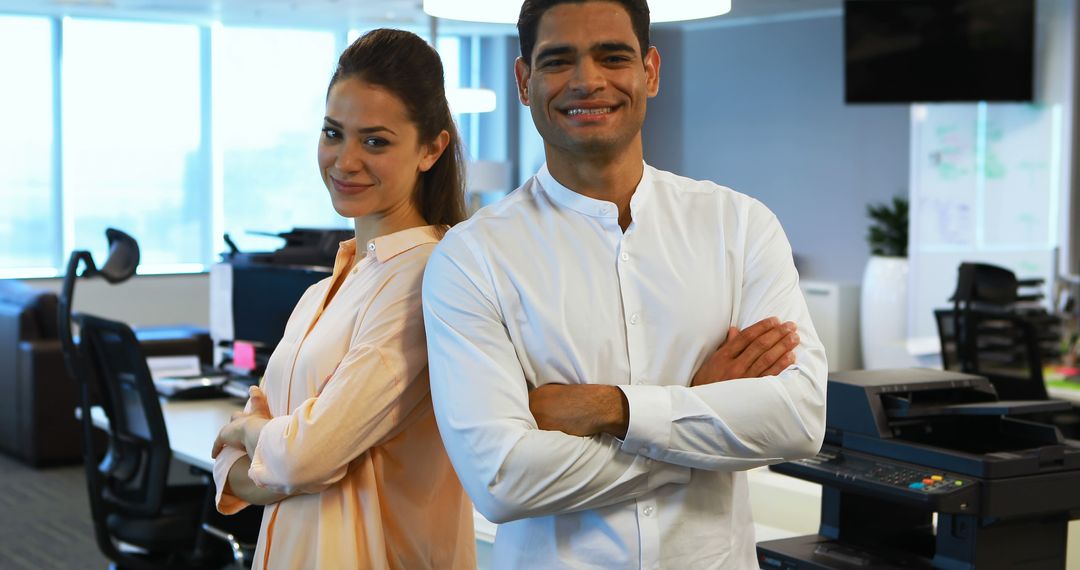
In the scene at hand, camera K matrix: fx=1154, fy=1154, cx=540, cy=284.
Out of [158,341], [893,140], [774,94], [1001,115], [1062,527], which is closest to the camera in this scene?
[1062,527]

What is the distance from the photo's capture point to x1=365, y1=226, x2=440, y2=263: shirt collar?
1.89 metres

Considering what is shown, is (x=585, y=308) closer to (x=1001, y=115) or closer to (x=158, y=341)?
(x=158, y=341)

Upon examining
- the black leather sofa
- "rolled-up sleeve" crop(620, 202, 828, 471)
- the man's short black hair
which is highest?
the man's short black hair

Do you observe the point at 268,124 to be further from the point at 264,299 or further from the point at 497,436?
the point at 497,436

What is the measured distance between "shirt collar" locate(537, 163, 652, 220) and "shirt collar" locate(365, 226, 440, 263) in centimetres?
25

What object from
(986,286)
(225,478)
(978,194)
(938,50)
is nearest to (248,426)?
(225,478)

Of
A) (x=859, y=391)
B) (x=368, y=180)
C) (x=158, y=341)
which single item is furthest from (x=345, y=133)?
(x=158, y=341)

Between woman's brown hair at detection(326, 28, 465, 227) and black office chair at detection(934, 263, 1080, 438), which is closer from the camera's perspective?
woman's brown hair at detection(326, 28, 465, 227)

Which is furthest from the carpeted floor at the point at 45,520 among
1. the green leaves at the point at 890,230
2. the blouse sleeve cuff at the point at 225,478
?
the green leaves at the point at 890,230

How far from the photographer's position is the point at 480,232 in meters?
1.71

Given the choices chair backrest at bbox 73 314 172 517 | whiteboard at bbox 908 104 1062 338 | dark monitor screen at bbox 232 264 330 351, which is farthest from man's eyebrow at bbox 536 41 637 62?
whiteboard at bbox 908 104 1062 338

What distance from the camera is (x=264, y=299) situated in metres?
4.16

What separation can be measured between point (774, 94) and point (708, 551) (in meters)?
9.54

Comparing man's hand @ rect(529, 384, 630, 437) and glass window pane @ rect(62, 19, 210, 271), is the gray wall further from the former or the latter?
man's hand @ rect(529, 384, 630, 437)
